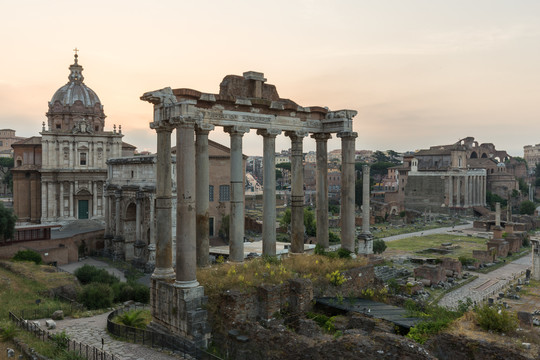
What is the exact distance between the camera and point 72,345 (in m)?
13.4

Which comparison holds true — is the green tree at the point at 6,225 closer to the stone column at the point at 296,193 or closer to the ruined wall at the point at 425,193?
the stone column at the point at 296,193

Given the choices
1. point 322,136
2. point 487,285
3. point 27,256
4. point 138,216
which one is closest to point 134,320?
point 322,136

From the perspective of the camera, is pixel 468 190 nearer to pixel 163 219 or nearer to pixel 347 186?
pixel 347 186

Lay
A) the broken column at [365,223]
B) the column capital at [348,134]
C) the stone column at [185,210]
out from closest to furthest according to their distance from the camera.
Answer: the stone column at [185,210], the column capital at [348,134], the broken column at [365,223]

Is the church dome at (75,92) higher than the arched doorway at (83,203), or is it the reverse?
the church dome at (75,92)

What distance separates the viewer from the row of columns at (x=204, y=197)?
13.0m

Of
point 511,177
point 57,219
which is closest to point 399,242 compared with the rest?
point 57,219

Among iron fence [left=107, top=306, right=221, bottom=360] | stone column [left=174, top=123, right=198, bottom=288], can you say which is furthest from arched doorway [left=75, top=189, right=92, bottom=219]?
stone column [left=174, top=123, right=198, bottom=288]

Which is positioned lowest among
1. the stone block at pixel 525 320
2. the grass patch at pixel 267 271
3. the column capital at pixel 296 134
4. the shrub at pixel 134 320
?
the stone block at pixel 525 320

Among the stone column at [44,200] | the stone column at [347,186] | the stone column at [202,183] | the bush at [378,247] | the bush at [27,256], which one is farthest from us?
the stone column at [44,200]

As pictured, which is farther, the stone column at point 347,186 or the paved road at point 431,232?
the paved road at point 431,232

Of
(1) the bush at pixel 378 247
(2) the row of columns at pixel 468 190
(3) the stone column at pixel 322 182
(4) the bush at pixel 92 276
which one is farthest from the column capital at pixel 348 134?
(2) the row of columns at pixel 468 190

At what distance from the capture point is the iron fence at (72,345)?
38.9 ft

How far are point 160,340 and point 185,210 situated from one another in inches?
152
